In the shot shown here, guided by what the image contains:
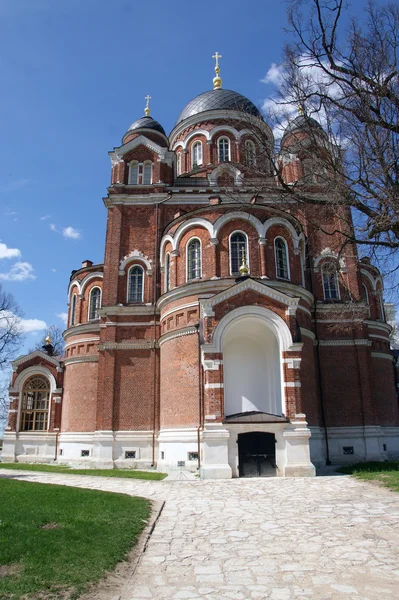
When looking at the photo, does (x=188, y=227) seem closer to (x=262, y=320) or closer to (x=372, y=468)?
(x=262, y=320)

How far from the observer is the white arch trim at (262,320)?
1811 centimetres

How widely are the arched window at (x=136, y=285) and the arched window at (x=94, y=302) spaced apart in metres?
3.19

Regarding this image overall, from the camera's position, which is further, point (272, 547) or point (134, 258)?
point (134, 258)

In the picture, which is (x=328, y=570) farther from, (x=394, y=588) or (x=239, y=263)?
(x=239, y=263)

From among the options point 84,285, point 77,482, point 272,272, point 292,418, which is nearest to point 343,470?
point 292,418

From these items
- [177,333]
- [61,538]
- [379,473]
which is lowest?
[61,538]

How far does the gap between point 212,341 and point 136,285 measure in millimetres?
7915

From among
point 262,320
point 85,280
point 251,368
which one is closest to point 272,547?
point 262,320

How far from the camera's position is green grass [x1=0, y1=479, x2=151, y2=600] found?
5457 millimetres

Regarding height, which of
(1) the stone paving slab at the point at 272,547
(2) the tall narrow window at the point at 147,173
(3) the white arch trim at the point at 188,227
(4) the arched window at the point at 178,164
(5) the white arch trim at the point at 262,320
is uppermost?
(4) the arched window at the point at 178,164

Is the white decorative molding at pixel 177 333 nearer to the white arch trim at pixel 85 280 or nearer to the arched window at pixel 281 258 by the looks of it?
the arched window at pixel 281 258

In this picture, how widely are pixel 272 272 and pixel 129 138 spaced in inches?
541

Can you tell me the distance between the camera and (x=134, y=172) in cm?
2692

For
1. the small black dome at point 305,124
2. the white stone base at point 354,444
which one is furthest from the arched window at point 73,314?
the small black dome at point 305,124
